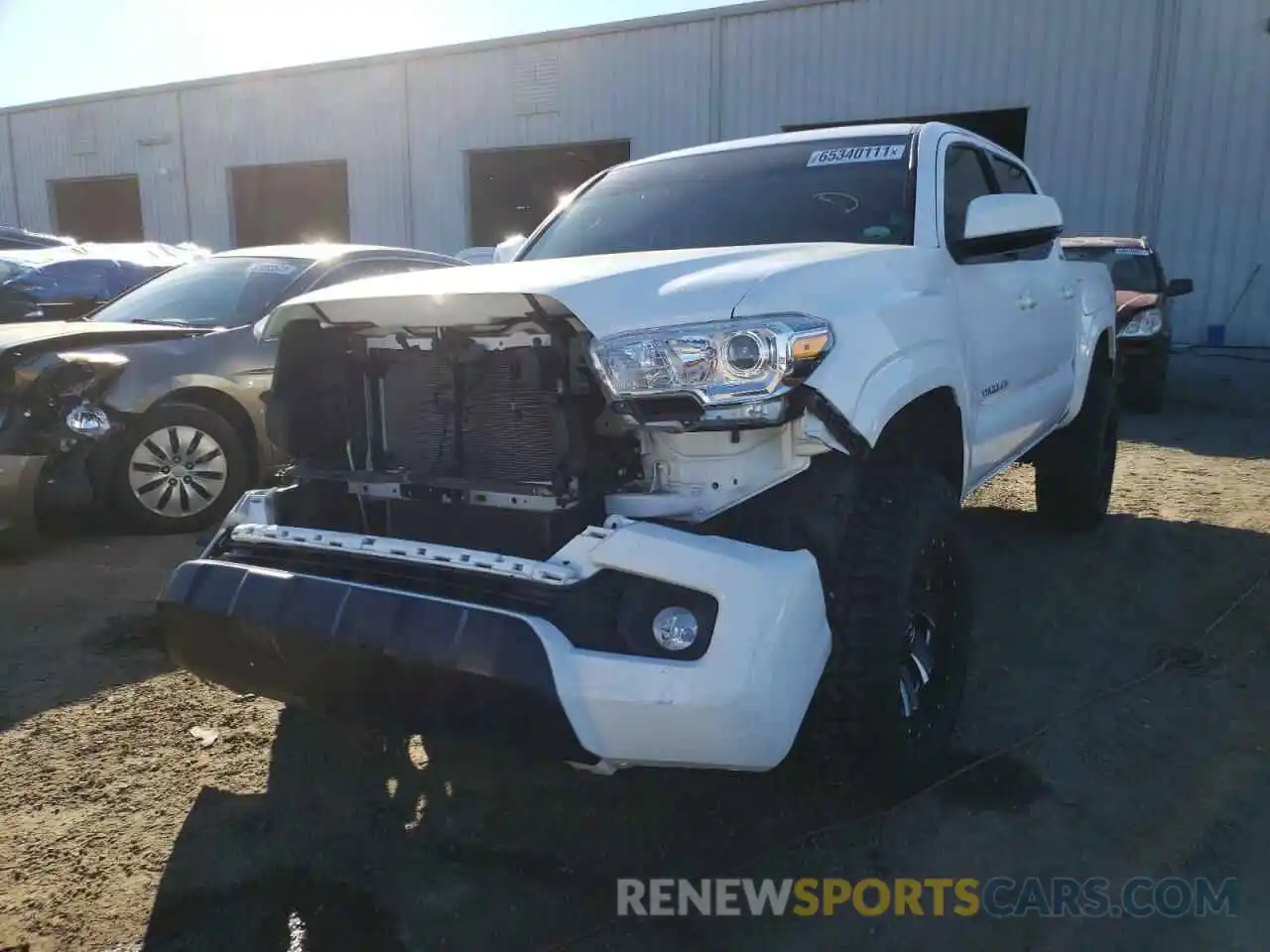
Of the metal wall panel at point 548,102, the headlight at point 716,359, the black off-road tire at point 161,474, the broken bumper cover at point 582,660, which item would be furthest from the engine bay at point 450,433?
the metal wall panel at point 548,102

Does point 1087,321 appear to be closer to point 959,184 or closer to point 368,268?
point 959,184

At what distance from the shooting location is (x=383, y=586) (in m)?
2.31

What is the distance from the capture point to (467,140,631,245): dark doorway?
18.2 metres

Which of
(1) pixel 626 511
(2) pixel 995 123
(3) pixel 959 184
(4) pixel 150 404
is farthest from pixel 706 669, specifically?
(2) pixel 995 123

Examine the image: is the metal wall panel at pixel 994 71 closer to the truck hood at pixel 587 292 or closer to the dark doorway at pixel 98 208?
the truck hood at pixel 587 292

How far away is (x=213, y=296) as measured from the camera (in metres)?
5.83

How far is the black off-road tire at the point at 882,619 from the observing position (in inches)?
91.0

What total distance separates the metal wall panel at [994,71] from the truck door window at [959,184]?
11312 millimetres

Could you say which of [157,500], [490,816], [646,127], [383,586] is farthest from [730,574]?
[646,127]

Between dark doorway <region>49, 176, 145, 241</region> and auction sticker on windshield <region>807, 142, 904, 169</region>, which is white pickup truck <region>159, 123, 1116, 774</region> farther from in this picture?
dark doorway <region>49, 176, 145, 241</region>

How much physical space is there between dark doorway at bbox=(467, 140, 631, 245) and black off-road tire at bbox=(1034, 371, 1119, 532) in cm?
1390

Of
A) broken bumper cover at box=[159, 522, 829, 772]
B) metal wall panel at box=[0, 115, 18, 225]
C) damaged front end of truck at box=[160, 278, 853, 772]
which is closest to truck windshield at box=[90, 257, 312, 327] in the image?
damaged front end of truck at box=[160, 278, 853, 772]

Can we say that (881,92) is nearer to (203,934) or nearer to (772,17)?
(772,17)

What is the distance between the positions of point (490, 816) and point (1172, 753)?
1.97 meters
